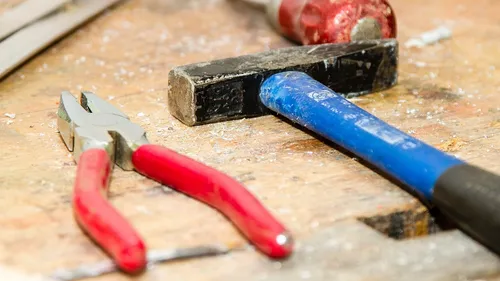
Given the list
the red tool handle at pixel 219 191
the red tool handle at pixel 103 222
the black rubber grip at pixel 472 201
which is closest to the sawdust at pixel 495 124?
the black rubber grip at pixel 472 201

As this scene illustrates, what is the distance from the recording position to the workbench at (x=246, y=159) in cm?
72

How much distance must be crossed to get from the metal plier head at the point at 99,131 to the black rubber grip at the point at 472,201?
373 millimetres

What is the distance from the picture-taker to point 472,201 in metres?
0.73

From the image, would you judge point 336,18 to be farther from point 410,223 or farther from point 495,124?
point 410,223

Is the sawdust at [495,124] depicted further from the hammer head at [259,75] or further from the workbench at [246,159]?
the hammer head at [259,75]

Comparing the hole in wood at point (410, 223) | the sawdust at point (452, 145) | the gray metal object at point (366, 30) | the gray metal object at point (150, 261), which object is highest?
the gray metal object at point (366, 30)

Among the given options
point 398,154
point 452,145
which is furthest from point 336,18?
point 398,154

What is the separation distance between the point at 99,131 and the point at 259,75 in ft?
0.96

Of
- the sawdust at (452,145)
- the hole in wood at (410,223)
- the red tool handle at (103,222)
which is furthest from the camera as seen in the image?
the sawdust at (452,145)

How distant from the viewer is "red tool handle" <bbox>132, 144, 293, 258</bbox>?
0.70 metres

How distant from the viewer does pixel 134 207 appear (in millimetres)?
815

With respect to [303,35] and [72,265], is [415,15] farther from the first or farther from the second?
[72,265]

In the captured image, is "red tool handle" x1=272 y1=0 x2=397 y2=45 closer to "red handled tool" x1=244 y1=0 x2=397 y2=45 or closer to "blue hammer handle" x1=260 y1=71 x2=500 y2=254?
"red handled tool" x1=244 y1=0 x2=397 y2=45

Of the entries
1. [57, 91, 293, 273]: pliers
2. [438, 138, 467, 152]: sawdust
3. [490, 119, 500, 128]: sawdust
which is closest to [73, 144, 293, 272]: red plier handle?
[57, 91, 293, 273]: pliers
